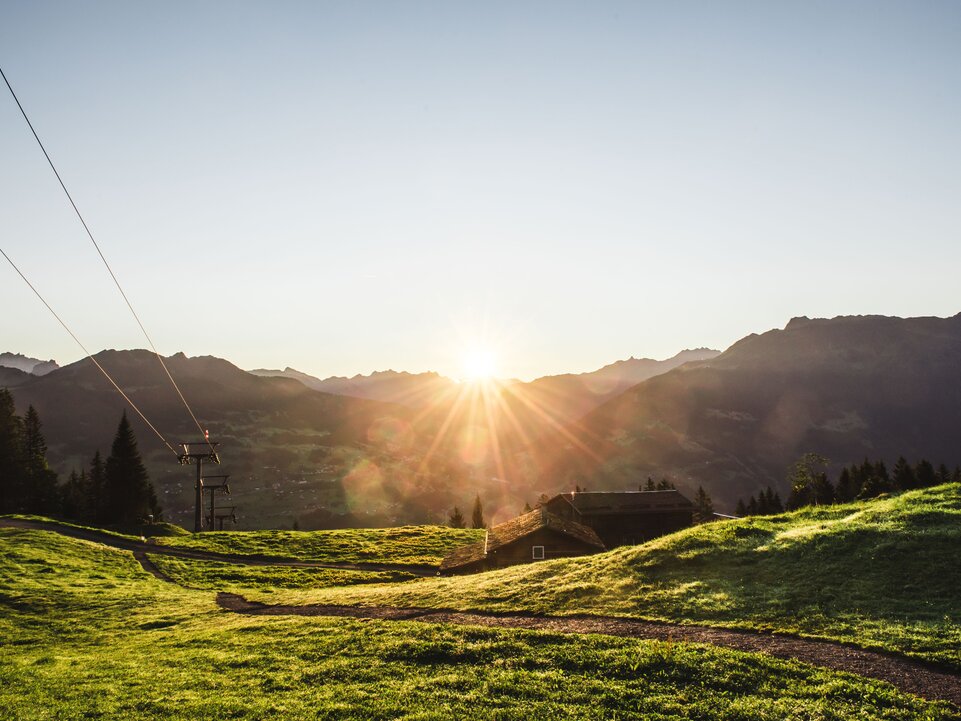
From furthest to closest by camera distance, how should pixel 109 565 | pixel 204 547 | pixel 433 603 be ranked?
pixel 204 547
pixel 109 565
pixel 433 603

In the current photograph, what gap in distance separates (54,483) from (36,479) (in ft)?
17.8

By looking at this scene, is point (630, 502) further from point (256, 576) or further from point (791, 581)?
point (791, 581)

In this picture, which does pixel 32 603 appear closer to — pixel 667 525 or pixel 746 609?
pixel 746 609

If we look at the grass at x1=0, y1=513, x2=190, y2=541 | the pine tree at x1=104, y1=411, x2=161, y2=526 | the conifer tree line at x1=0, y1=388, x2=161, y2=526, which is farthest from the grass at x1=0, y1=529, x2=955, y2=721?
the pine tree at x1=104, y1=411, x2=161, y2=526

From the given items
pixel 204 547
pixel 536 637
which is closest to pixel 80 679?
pixel 536 637

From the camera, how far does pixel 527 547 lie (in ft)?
180

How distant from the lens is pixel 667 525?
83.9 m

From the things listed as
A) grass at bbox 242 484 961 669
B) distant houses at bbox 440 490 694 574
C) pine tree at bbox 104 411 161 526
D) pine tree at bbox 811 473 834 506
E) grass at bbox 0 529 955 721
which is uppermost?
pine tree at bbox 104 411 161 526

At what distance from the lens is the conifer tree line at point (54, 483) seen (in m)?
96.8

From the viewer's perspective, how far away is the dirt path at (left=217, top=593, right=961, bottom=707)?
15961 millimetres

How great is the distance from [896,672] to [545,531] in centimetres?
3996

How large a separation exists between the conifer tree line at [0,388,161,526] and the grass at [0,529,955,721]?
8102 cm

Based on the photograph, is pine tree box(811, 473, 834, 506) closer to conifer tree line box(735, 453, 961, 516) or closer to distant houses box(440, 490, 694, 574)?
conifer tree line box(735, 453, 961, 516)

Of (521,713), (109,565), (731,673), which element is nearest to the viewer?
(521,713)
